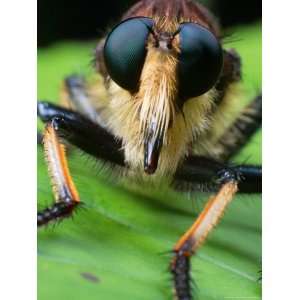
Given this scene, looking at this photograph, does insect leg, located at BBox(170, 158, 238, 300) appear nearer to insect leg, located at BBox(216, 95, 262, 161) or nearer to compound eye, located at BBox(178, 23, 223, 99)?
compound eye, located at BBox(178, 23, 223, 99)

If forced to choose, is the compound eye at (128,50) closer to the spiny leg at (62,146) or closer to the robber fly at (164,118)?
the robber fly at (164,118)

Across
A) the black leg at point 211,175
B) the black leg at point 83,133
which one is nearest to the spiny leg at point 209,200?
the black leg at point 211,175

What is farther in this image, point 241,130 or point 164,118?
point 241,130

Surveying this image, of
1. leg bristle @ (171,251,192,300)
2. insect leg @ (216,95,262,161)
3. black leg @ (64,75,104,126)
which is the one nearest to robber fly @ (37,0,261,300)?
leg bristle @ (171,251,192,300)

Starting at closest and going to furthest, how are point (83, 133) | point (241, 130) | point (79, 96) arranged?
point (83, 133)
point (241, 130)
point (79, 96)

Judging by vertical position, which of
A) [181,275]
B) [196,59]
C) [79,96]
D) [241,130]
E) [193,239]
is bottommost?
[181,275]

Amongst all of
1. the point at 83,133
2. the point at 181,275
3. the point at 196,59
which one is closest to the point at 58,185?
the point at 83,133

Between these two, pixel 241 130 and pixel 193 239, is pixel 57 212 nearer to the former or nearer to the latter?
pixel 193 239
